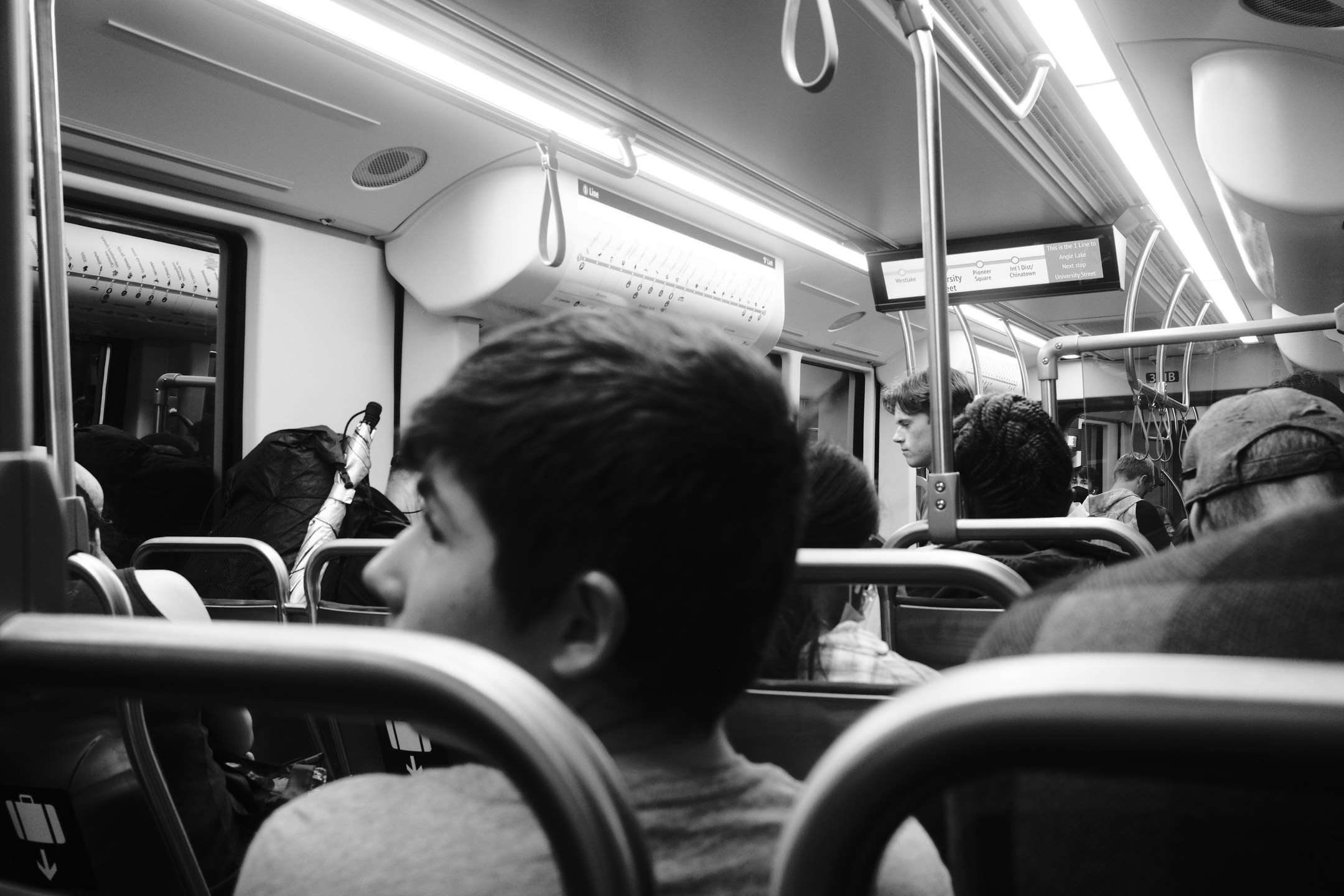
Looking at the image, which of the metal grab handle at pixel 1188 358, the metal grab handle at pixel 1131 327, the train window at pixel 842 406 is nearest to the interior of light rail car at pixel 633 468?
the metal grab handle at pixel 1131 327

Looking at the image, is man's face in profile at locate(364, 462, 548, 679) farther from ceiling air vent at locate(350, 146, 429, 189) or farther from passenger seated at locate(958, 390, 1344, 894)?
ceiling air vent at locate(350, 146, 429, 189)

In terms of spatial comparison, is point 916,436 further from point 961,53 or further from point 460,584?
point 460,584

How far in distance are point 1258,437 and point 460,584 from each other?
1310mm

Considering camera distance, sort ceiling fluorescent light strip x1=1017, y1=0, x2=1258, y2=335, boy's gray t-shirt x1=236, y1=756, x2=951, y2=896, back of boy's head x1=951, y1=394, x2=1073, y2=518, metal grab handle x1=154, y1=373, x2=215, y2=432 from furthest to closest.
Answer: metal grab handle x1=154, y1=373, x2=215, y2=432 → ceiling fluorescent light strip x1=1017, y1=0, x2=1258, y2=335 → back of boy's head x1=951, y1=394, x2=1073, y2=518 → boy's gray t-shirt x1=236, y1=756, x2=951, y2=896

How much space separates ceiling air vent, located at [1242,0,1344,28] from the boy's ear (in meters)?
2.71

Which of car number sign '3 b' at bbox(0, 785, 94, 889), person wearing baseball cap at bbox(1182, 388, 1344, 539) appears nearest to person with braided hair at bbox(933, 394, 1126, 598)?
person wearing baseball cap at bbox(1182, 388, 1344, 539)

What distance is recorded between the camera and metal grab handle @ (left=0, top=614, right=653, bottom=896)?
0.35 meters

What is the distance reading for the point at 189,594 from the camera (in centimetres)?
189

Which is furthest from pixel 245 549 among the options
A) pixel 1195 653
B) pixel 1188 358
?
pixel 1188 358

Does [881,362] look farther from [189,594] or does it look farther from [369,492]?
[189,594]

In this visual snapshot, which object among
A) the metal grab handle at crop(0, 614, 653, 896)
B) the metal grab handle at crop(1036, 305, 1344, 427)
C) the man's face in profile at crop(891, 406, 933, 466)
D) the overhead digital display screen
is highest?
the overhead digital display screen

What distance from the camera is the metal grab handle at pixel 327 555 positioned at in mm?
1872

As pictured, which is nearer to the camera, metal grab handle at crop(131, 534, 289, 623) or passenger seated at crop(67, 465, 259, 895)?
passenger seated at crop(67, 465, 259, 895)

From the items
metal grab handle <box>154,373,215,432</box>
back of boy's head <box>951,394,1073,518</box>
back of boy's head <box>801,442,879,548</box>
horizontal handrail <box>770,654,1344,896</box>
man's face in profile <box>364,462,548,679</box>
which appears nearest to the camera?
horizontal handrail <box>770,654,1344,896</box>
